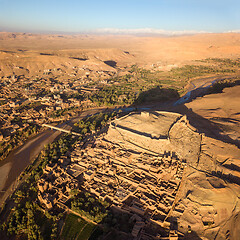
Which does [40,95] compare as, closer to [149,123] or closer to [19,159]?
[19,159]

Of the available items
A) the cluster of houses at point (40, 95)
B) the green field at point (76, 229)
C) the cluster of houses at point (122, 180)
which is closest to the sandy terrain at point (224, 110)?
the cluster of houses at point (122, 180)

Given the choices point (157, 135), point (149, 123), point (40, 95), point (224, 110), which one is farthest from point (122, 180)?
point (40, 95)

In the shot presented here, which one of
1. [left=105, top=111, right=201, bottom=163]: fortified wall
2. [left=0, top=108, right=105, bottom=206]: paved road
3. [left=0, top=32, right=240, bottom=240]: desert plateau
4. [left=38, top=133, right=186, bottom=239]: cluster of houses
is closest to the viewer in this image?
[left=0, top=32, right=240, bottom=240]: desert plateau

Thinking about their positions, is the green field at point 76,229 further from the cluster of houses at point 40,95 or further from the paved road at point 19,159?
the cluster of houses at point 40,95

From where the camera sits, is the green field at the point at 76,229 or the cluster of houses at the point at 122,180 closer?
the green field at the point at 76,229

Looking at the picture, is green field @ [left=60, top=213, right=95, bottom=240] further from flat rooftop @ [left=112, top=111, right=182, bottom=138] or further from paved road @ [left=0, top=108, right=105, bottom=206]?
flat rooftop @ [left=112, top=111, right=182, bottom=138]

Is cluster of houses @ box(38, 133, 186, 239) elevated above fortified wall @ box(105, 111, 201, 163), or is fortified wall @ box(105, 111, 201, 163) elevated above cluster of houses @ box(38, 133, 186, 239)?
fortified wall @ box(105, 111, 201, 163)

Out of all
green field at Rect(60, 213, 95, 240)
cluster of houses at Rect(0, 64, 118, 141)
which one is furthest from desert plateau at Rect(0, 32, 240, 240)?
cluster of houses at Rect(0, 64, 118, 141)
